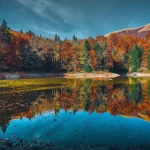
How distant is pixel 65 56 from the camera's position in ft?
415

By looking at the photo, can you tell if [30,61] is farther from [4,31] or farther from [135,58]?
[135,58]

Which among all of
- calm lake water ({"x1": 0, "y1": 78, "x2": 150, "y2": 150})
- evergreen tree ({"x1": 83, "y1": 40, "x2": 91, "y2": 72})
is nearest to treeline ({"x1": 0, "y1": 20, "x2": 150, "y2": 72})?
evergreen tree ({"x1": 83, "y1": 40, "x2": 91, "y2": 72})

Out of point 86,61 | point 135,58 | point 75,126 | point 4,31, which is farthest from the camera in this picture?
point 135,58

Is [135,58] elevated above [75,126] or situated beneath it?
elevated above

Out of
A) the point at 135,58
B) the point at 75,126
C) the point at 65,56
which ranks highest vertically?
the point at 65,56

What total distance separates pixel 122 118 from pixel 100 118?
2.52 meters

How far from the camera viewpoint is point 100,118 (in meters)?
23.2

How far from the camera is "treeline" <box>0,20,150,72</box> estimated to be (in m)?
99.0

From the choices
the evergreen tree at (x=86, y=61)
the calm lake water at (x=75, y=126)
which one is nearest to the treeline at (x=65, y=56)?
the evergreen tree at (x=86, y=61)

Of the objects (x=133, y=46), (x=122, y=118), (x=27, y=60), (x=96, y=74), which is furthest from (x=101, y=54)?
(x=122, y=118)

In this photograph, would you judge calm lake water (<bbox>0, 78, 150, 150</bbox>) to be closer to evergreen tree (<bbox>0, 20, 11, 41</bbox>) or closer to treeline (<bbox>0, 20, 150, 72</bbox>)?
treeline (<bbox>0, 20, 150, 72</bbox>)

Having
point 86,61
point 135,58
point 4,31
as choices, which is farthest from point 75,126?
point 135,58

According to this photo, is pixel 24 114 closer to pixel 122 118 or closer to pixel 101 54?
pixel 122 118

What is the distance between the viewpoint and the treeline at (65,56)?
99.0 metres
